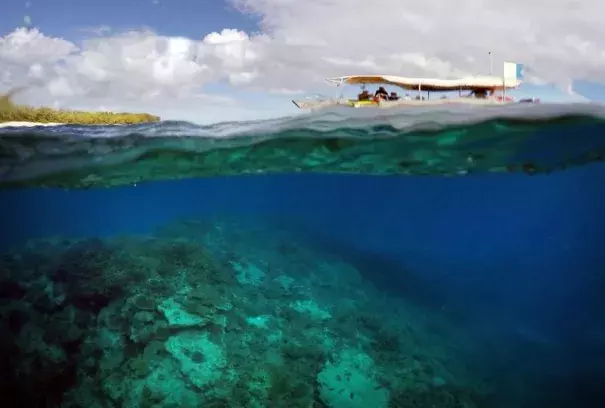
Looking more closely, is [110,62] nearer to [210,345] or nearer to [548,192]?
A: [210,345]

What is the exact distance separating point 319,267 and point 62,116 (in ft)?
9.00

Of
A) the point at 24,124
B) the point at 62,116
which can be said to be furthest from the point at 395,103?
the point at 24,124

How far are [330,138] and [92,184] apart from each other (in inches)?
102

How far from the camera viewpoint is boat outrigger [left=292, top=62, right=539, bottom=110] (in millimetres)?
4398

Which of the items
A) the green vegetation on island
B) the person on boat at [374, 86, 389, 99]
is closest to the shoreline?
the green vegetation on island

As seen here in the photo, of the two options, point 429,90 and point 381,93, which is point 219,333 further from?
point 429,90

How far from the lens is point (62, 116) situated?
16.3ft

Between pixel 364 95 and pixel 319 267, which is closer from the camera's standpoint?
pixel 364 95

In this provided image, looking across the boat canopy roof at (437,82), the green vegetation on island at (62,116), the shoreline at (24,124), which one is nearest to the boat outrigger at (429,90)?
the boat canopy roof at (437,82)

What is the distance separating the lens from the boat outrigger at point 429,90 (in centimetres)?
440

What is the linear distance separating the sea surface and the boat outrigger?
131mm

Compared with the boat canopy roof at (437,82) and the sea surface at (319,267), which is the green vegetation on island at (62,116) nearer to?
the sea surface at (319,267)

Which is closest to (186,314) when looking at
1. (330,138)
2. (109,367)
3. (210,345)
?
(210,345)

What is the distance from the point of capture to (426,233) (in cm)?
532
